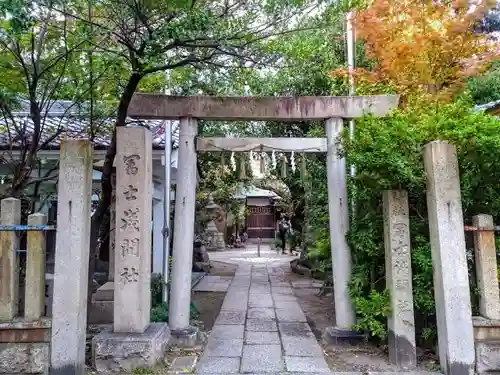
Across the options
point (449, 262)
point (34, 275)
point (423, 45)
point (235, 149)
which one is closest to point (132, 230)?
point (34, 275)

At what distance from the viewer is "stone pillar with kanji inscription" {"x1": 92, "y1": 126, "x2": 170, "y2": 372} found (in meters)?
4.59

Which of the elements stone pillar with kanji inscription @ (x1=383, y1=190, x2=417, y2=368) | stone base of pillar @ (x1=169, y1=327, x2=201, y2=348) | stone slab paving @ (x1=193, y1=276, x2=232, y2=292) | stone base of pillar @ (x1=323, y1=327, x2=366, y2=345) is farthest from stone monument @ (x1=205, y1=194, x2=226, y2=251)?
stone pillar with kanji inscription @ (x1=383, y1=190, x2=417, y2=368)

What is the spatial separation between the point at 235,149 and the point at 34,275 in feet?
10.1

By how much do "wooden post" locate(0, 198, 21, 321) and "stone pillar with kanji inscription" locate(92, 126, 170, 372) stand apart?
999 millimetres

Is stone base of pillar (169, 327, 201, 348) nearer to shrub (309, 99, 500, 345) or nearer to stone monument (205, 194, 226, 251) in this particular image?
shrub (309, 99, 500, 345)

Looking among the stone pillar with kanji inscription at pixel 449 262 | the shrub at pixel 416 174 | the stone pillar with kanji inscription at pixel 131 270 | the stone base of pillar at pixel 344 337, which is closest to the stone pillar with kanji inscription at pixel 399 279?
the shrub at pixel 416 174

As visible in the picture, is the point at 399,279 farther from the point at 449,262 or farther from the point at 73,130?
the point at 73,130

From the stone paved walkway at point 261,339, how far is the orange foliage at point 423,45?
196 inches

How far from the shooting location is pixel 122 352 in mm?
4582

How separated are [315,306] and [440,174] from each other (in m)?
4.77

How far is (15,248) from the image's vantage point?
4457mm

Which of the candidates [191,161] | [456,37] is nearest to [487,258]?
[191,161]

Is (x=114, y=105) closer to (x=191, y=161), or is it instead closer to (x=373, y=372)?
(x=191, y=161)

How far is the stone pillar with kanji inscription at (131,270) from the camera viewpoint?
181 inches
